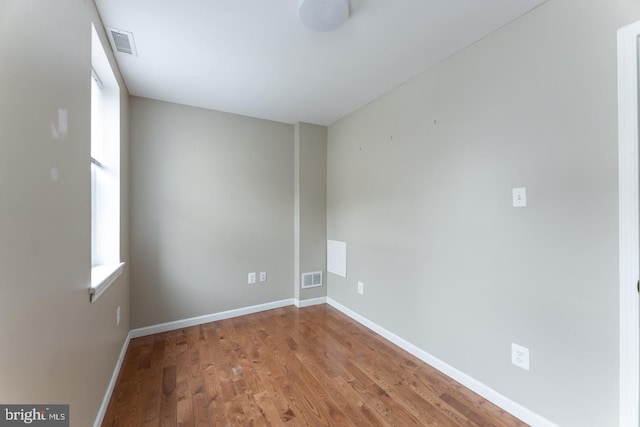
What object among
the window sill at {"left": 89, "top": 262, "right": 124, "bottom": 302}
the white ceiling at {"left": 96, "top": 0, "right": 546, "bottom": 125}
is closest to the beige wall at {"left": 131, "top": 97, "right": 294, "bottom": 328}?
the white ceiling at {"left": 96, "top": 0, "right": 546, "bottom": 125}

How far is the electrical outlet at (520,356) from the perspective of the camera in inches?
62.9

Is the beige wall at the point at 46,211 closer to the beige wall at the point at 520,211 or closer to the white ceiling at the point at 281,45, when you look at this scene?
the white ceiling at the point at 281,45

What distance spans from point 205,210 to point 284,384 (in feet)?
6.52

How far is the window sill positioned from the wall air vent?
2.02 meters

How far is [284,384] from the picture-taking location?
6.40 ft

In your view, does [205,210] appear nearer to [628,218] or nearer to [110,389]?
[110,389]

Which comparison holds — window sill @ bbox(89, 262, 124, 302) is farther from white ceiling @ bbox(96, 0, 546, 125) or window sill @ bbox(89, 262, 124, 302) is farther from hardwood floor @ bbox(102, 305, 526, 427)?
white ceiling @ bbox(96, 0, 546, 125)

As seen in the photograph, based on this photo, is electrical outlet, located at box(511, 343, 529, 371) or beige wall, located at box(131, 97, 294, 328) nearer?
electrical outlet, located at box(511, 343, 529, 371)

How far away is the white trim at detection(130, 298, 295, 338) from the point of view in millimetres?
2738

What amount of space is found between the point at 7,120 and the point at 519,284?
2.40m

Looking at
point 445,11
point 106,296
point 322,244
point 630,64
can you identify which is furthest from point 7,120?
point 322,244

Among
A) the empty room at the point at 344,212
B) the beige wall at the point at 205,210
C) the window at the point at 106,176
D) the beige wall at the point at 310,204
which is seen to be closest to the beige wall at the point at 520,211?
the empty room at the point at 344,212

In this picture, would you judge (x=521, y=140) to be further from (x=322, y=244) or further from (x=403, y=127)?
(x=322, y=244)

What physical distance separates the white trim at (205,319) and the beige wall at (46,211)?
4.33ft
